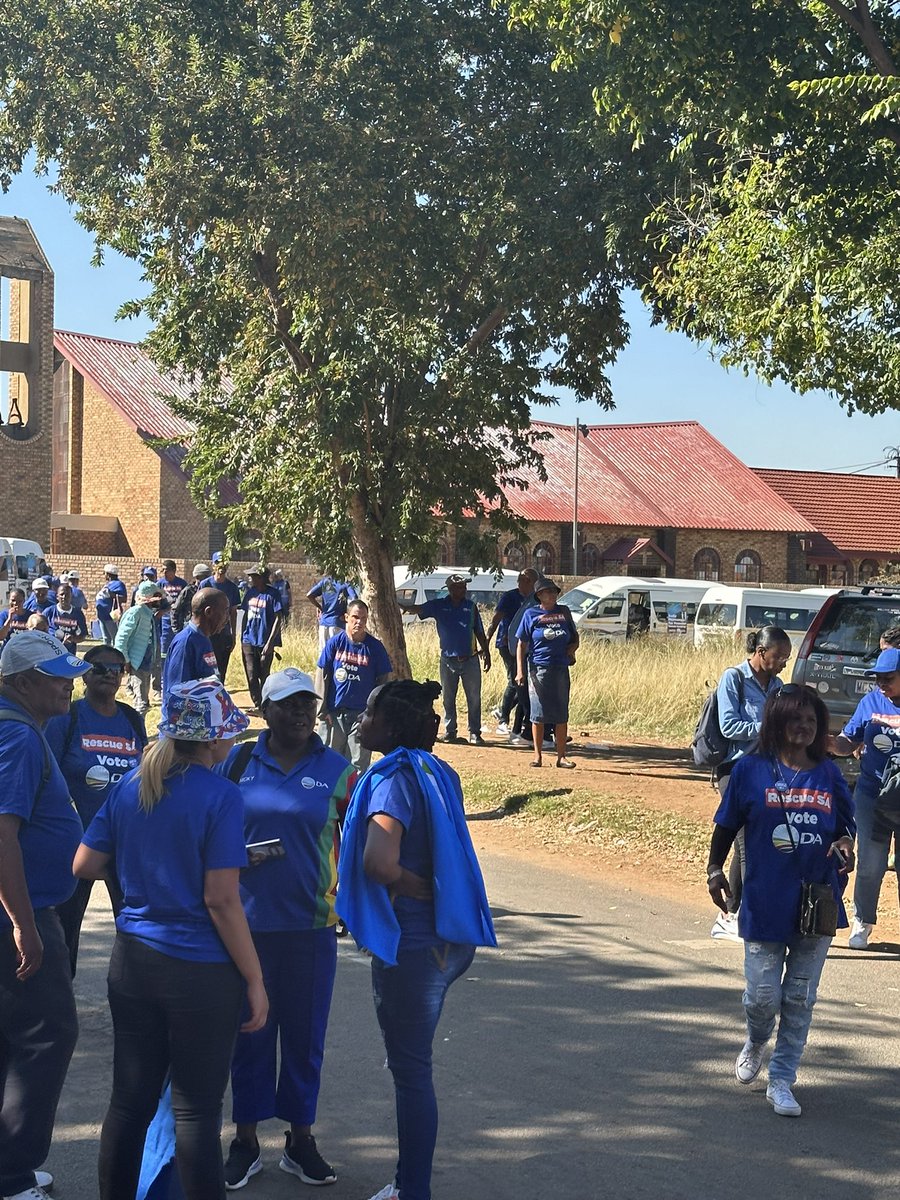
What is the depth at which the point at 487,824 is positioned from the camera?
11820mm

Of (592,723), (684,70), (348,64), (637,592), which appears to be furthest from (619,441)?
(684,70)

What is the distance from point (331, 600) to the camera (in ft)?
55.9

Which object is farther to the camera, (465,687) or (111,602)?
(111,602)

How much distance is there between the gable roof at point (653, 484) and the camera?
48844 millimetres

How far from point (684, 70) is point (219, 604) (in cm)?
484

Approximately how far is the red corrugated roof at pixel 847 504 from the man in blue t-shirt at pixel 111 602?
3317 centimetres

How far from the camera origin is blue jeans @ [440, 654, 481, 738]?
1503 centimetres

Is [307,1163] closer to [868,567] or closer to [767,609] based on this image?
[767,609]

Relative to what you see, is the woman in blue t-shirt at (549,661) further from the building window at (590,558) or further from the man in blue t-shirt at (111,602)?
the building window at (590,558)

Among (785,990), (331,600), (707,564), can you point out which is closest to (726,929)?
(785,990)

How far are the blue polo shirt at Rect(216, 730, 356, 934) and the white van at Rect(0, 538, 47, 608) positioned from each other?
27.8 meters

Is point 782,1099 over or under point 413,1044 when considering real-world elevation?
under

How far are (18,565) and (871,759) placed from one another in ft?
94.5

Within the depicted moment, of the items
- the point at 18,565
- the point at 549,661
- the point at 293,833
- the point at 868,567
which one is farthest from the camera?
the point at 868,567
